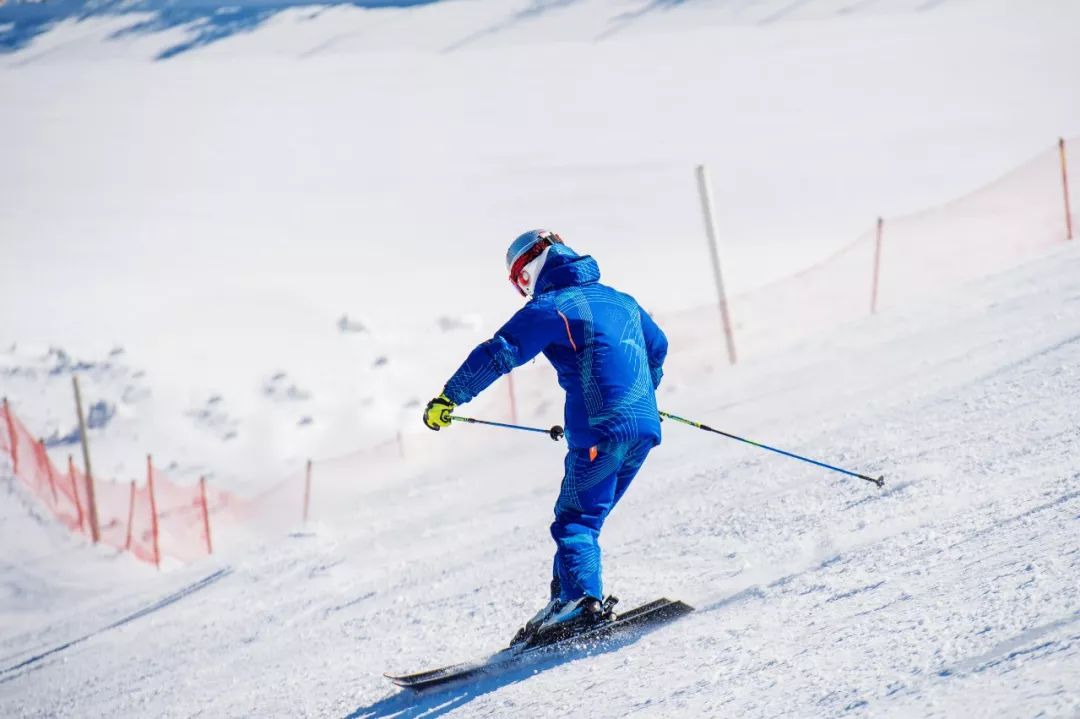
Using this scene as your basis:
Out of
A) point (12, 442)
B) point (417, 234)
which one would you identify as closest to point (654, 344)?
point (12, 442)

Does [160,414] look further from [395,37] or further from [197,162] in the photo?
[395,37]

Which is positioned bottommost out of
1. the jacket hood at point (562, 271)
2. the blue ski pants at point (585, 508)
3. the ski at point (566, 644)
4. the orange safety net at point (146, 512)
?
the orange safety net at point (146, 512)

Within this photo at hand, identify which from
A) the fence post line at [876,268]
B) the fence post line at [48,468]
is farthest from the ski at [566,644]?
the fence post line at [48,468]

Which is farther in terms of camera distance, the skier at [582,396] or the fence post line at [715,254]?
the fence post line at [715,254]

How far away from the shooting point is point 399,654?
3.63 metres

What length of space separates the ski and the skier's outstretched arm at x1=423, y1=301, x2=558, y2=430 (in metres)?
0.70

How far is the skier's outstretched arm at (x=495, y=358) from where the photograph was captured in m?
2.77

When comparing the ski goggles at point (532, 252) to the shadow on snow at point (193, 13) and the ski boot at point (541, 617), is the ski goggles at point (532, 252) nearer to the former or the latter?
the ski boot at point (541, 617)

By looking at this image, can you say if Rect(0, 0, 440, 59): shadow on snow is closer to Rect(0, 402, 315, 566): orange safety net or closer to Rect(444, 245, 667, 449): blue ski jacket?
Rect(0, 402, 315, 566): orange safety net

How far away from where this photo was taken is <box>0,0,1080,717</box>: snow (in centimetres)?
598

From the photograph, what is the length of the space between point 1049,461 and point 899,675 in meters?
1.54

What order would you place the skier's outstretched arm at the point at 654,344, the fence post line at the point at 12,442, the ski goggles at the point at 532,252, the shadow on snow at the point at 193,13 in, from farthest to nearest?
1. the shadow on snow at the point at 193,13
2. the fence post line at the point at 12,442
3. the skier's outstretched arm at the point at 654,344
4. the ski goggles at the point at 532,252

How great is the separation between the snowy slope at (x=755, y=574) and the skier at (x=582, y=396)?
233mm

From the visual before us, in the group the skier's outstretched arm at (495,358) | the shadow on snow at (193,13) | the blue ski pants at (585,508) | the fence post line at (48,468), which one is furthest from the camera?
the shadow on snow at (193,13)
